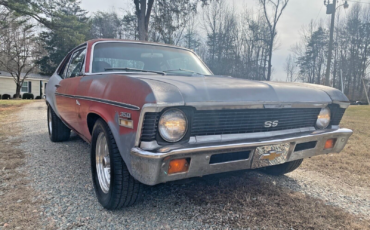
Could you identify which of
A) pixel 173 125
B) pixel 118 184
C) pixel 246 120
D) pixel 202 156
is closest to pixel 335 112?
pixel 246 120

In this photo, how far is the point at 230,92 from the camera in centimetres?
204

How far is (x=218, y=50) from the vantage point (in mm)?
30672

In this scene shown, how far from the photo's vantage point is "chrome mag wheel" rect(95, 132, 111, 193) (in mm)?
2469

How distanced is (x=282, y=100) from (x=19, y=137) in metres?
5.58

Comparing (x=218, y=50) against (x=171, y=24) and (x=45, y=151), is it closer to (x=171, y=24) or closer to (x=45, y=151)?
(x=171, y=24)

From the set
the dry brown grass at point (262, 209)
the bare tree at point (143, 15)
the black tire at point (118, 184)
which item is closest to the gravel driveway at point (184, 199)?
the dry brown grass at point (262, 209)

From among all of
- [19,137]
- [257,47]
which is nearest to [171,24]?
[19,137]

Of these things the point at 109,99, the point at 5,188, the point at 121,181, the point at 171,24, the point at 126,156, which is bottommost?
the point at 5,188

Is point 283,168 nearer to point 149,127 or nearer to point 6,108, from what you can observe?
point 149,127

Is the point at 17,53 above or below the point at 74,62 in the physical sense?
above

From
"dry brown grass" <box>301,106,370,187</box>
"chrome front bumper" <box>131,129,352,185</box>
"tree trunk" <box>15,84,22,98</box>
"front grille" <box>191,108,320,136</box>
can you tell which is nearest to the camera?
"chrome front bumper" <box>131,129,352,185</box>

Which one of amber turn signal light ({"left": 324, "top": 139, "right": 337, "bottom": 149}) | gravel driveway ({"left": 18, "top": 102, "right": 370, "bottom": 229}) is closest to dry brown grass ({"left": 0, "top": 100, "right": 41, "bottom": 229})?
gravel driveway ({"left": 18, "top": 102, "right": 370, "bottom": 229})

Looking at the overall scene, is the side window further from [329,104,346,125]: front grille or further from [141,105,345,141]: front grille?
[329,104,346,125]: front grille

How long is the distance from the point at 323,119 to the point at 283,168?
85cm
